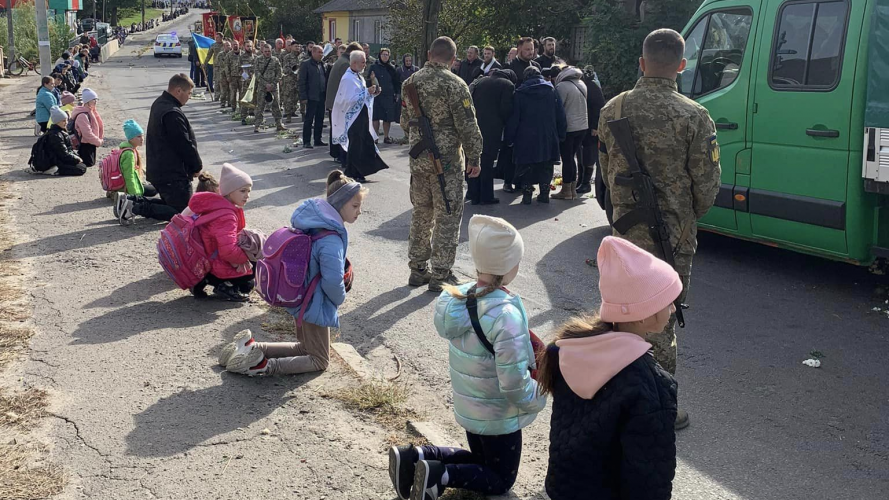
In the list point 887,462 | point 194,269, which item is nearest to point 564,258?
point 194,269

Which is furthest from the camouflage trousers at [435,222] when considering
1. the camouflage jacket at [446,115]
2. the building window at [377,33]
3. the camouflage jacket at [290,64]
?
the building window at [377,33]

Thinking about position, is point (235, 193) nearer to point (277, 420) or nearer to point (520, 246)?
point (277, 420)

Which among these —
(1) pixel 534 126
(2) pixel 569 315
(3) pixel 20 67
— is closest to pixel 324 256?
(2) pixel 569 315

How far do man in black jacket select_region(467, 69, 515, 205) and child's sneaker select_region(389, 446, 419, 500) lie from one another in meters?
7.13

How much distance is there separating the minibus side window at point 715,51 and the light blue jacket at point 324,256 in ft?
13.9

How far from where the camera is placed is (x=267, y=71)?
1834cm

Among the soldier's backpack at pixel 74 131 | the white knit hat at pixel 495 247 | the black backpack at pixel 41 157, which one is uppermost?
the white knit hat at pixel 495 247

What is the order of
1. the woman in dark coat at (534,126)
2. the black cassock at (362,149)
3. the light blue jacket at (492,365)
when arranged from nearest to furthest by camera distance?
the light blue jacket at (492,365) < the woman in dark coat at (534,126) < the black cassock at (362,149)

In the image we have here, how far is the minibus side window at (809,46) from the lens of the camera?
21.7 ft

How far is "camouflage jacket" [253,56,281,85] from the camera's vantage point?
18344 millimetres

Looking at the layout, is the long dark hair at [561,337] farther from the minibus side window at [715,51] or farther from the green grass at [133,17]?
the green grass at [133,17]

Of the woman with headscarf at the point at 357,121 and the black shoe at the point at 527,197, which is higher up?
the woman with headscarf at the point at 357,121

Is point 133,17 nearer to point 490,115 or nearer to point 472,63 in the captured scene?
point 472,63

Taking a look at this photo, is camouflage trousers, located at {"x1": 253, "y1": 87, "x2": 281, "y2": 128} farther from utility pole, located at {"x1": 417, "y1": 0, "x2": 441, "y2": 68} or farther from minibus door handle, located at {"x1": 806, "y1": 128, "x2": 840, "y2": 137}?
minibus door handle, located at {"x1": 806, "y1": 128, "x2": 840, "y2": 137}
